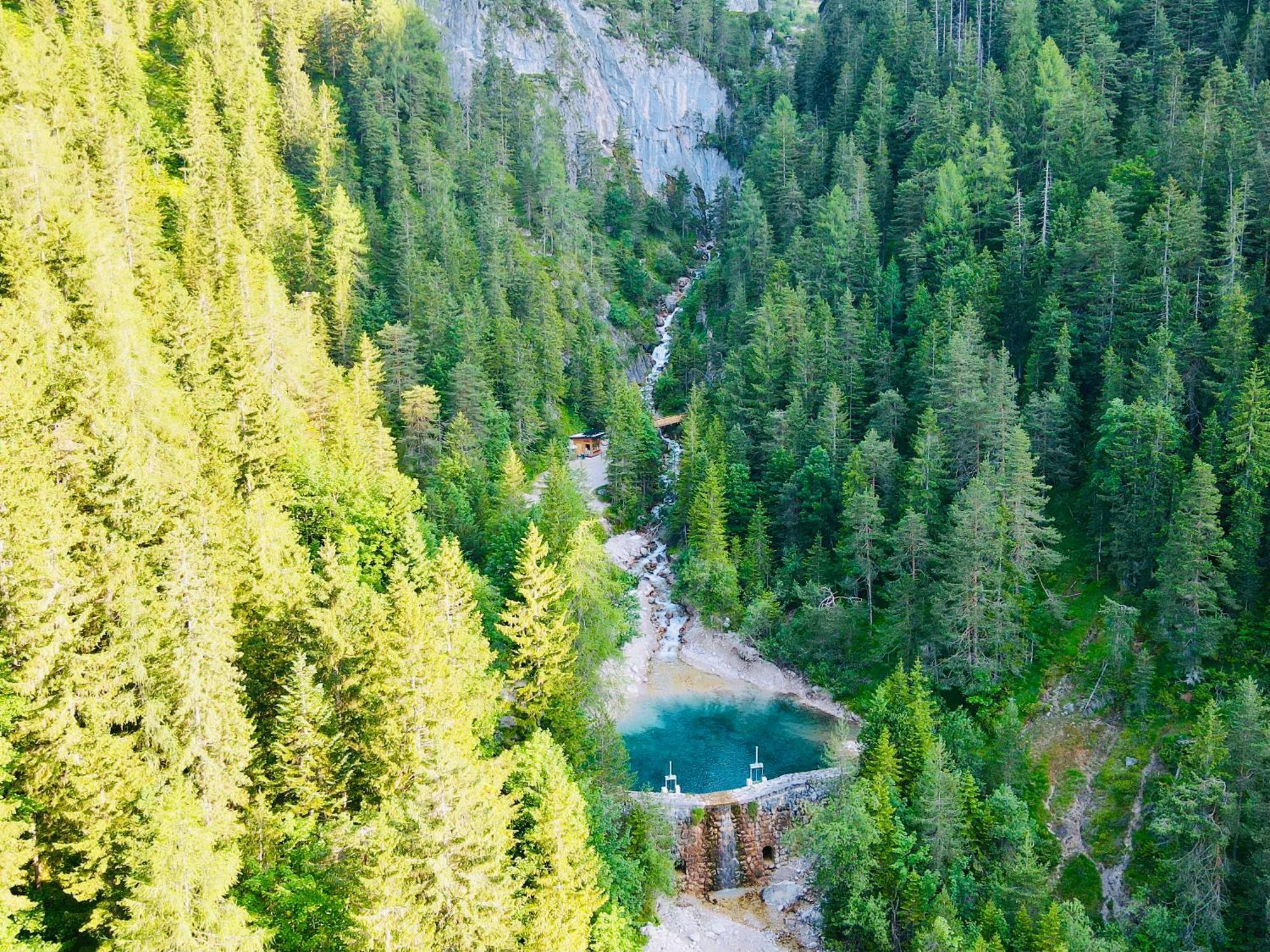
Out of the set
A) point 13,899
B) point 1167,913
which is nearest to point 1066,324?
point 1167,913

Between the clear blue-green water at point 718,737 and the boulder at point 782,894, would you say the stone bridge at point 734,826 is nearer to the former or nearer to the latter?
the boulder at point 782,894

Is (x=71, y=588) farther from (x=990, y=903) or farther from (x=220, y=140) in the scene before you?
(x=220, y=140)

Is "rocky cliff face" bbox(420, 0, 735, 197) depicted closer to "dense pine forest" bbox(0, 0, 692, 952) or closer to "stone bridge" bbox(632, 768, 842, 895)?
"dense pine forest" bbox(0, 0, 692, 952)

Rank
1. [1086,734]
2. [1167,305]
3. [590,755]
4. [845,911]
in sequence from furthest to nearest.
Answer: [1167,305]
[1086,734]
[590,755]
[845,911]

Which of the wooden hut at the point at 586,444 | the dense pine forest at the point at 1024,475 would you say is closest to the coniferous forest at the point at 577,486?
the dense pine forest at the point at 1024,475

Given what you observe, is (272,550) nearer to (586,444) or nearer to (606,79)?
(586,444)

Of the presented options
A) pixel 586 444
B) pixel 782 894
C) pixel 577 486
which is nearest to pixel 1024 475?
pixel 782 894
